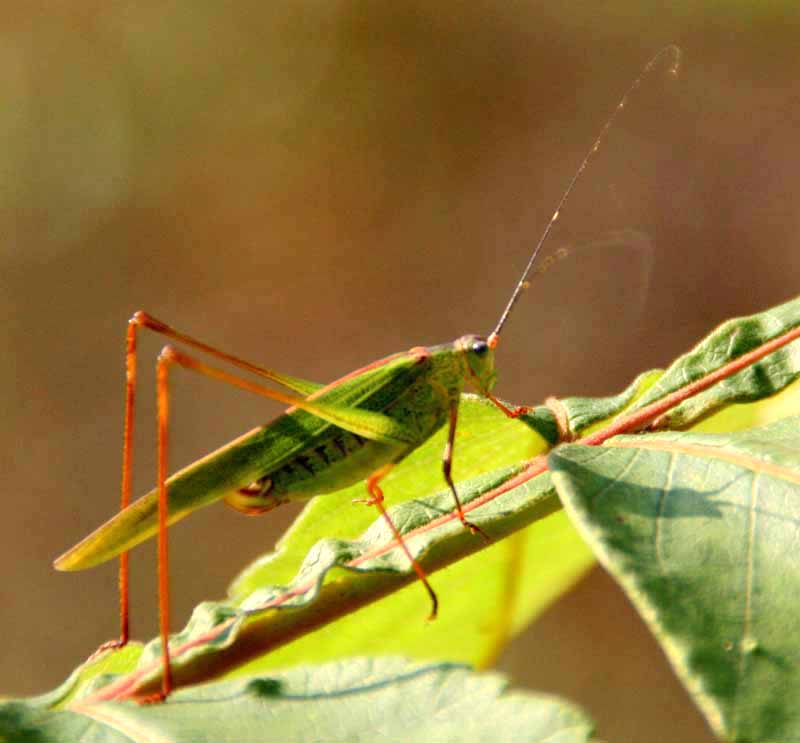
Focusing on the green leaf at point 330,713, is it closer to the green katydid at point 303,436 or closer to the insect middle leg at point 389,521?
the insect middle leg at point 389,521

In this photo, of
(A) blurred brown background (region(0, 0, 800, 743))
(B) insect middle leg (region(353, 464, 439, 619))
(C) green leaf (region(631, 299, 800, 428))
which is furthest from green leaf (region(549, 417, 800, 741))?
(A) blurred brown background (region(0, 0, 800, 743))

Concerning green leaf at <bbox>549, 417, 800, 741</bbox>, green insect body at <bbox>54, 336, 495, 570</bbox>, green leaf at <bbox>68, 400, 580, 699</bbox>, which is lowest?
green leaf at <bbox>549, 417, 800, 741</bbox>

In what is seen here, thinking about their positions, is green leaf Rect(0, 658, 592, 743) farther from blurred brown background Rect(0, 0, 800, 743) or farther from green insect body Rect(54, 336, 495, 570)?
blurred brown background Rect(0, 0, 800, 743)

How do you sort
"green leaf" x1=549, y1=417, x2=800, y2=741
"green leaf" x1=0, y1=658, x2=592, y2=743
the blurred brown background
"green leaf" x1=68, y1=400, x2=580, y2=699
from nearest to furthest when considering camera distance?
"green leaf" x1=549, y1=417, x2=800, y2=741, "green leaf" x1=0, y1=658, x2=592, y2=743, "green leaf" x1=68, y1=400, x2=580, y2=699, the blurred brown background

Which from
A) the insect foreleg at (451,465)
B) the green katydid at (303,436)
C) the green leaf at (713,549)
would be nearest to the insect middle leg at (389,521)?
the green katydid at (303,436)

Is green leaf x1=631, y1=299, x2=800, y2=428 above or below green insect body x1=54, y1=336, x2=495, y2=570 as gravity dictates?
below

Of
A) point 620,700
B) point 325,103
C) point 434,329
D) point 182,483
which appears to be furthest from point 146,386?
point 182,483
